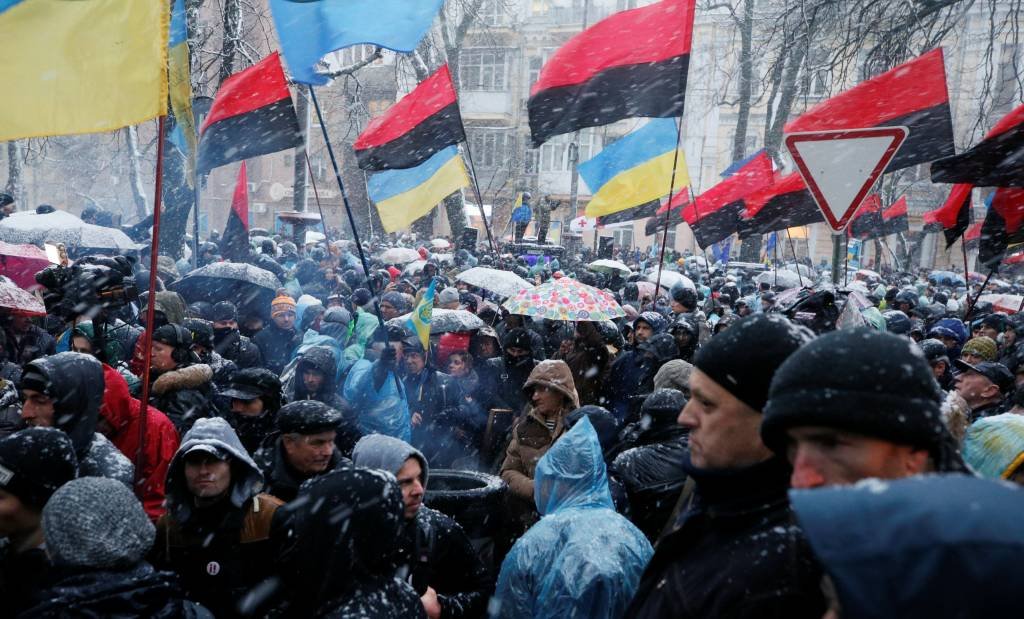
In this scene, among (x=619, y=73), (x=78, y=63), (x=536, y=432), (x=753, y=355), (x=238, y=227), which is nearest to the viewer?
(x=753, y=355)

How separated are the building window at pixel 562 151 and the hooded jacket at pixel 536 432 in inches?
1754

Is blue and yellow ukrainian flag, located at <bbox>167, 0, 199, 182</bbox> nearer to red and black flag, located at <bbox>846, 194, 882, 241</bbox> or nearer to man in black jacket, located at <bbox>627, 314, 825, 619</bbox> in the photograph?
man in black jacket, located at <bbox>627, 314, 825, 619</bbox>

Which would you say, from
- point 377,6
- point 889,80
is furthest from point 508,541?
point 889,80

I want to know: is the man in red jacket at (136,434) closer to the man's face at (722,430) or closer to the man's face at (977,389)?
the man's face at (722,430)

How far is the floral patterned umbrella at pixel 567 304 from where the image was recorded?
22.6 ft

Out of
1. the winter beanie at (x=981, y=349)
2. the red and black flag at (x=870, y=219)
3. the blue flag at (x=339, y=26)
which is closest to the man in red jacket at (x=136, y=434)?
the blue flag at (x=339, y=26)

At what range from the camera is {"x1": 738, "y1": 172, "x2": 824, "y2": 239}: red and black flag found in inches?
A: 347

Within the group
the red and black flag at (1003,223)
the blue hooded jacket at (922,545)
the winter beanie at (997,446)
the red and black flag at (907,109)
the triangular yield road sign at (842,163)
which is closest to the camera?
the blue hooded jacket at (922,545)

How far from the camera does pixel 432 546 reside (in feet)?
10.4

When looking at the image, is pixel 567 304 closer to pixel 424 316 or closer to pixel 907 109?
pixel 424 316

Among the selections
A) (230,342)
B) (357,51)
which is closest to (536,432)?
(230,342)

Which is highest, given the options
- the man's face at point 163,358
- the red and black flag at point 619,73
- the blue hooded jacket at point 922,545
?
the red and black flag at point 619,73

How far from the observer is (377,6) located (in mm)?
6039

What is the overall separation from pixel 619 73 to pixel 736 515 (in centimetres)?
591
